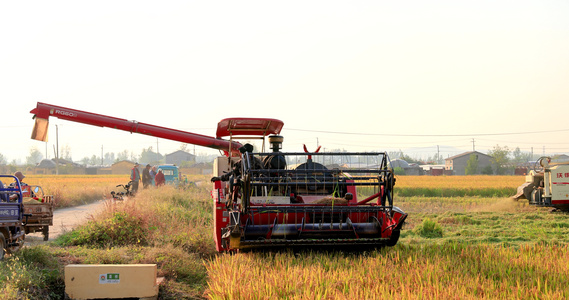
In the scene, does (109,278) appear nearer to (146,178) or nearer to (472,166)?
(146,178)

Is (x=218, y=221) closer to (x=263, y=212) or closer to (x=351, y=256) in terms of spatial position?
(x=263, y=212)

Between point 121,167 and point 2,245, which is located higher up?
point 121,167

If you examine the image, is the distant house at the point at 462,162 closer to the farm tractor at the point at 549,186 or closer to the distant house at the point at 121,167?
the distant house at the point at 121,167

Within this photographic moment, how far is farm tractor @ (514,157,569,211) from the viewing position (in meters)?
18.6

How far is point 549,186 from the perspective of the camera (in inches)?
749

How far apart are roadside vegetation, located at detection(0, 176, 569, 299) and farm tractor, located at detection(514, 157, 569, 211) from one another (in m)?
6.30

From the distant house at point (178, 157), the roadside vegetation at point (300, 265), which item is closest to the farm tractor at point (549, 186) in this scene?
the roadside vegetation at point (300, 265)

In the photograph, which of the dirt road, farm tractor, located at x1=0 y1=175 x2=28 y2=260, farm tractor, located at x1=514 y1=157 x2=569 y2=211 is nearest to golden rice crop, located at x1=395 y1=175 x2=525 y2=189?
farm tractor, located at x1=514 y1=157 x2=569 y2=211

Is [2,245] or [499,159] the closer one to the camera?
[2,245]

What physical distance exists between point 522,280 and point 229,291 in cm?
340

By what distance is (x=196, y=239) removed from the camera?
10.5 meters

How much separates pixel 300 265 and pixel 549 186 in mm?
15709

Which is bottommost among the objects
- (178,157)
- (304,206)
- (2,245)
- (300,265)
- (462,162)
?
(300,265)

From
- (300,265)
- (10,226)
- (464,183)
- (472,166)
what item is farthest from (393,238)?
(472,166)
